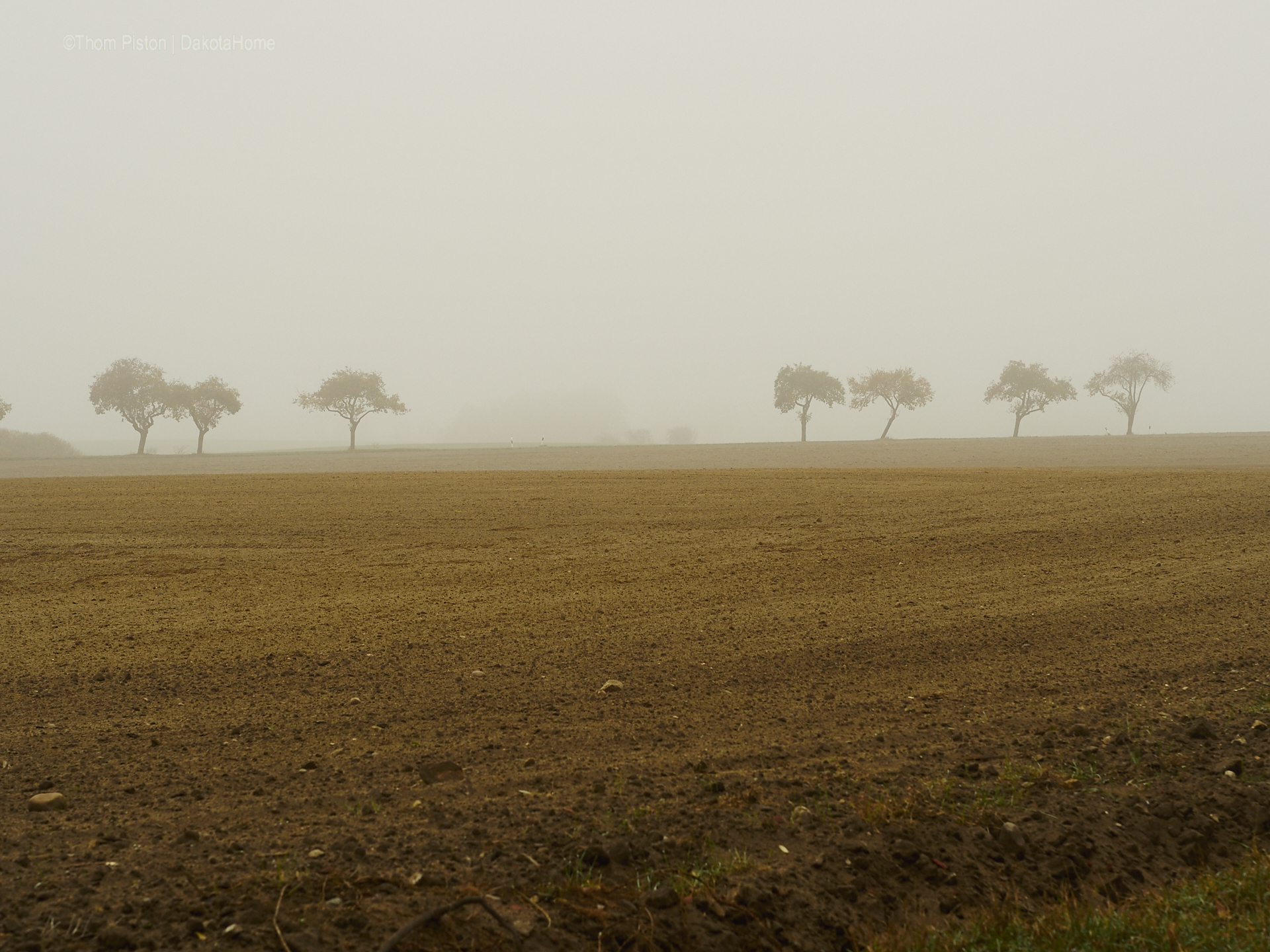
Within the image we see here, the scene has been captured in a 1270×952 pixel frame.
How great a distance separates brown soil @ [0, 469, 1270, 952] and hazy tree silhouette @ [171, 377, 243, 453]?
62246mm

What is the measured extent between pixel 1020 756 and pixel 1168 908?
1601 mm

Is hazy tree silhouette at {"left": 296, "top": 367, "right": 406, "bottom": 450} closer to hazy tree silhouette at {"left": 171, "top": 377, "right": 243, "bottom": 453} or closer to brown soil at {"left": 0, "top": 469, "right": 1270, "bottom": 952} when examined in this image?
hazy tree silhouette at {"left": 171, "top": 377, "right": 243, "bottom": 453}

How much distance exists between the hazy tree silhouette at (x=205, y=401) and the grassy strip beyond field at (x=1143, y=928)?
74.4 m

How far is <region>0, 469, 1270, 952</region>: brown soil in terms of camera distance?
147 inches

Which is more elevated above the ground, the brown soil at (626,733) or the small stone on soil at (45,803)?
the brown soil at (626,733)

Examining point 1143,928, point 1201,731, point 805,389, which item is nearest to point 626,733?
point 1143,928

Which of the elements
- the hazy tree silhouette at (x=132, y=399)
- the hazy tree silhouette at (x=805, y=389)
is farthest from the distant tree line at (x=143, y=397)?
the hazy tree silhouette at (x=805, y=389)

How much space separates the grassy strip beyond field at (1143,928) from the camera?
130 inches

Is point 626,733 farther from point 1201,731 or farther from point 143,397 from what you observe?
point 143,397

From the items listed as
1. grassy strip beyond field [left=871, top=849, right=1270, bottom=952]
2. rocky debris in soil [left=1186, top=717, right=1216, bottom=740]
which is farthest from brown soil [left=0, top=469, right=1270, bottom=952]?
grassy strip beyond field [left=871, top=849, right=1270, bottom=952]

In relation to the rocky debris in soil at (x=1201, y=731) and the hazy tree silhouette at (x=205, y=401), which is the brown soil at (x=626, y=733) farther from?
the hazy tree silhouette at (x=205, y=401)

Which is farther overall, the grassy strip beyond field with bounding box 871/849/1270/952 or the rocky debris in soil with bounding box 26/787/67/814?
the rocky debris in soil with bounding box 26/787/67/814

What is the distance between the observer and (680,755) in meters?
5.27

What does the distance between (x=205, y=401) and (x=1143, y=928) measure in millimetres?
76858
